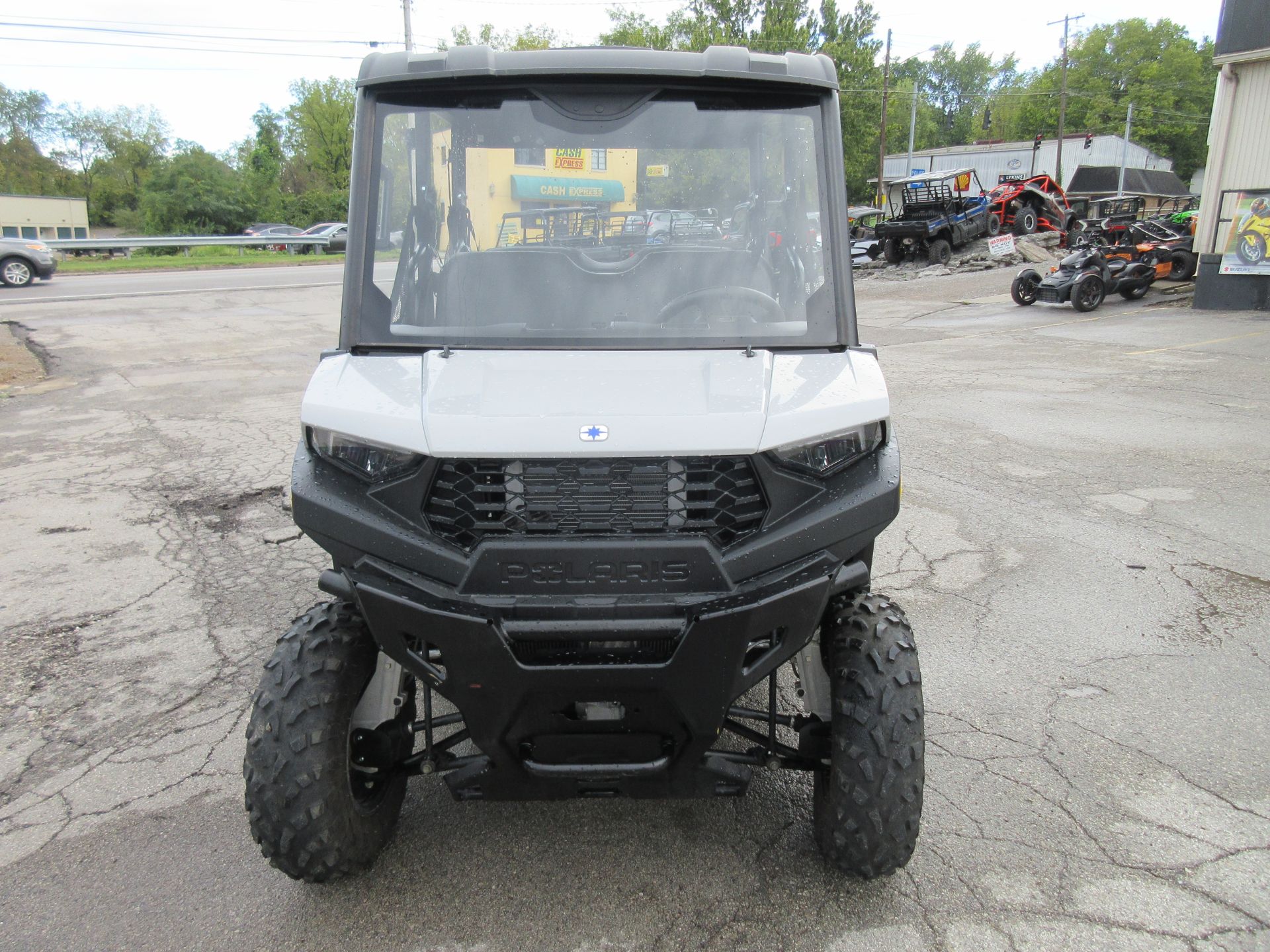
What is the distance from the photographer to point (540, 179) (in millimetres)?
3045

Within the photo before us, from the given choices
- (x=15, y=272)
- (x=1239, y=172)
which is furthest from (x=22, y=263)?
(x=1239, y=172)

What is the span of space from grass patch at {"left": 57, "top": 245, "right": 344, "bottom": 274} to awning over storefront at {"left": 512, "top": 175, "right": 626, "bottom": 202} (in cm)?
2880

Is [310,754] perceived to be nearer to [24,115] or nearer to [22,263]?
[22,263]

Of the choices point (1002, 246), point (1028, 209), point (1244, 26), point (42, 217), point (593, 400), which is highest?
point (1244, 26)

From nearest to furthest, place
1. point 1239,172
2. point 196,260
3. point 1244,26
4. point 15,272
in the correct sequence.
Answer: point 1244,26 < point 1239,172 < point 15,272 < point 196,260

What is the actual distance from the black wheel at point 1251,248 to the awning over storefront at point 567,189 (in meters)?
17.3

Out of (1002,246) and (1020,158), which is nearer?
(1002,246)

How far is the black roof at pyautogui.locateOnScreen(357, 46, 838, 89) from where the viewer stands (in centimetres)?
280

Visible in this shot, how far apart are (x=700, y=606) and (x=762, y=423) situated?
50 centimetres

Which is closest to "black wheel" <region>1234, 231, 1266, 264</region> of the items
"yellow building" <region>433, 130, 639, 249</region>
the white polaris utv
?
the white polaris utv

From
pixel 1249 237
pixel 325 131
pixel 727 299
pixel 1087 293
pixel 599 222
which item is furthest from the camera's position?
pixel 325 131

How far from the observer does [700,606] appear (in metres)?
2.34

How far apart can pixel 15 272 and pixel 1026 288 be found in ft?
75.9

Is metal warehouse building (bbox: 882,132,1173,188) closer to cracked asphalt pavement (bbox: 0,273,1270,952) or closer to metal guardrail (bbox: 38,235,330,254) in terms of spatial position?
metal guardrail (bbox: 38,235,330,254)
